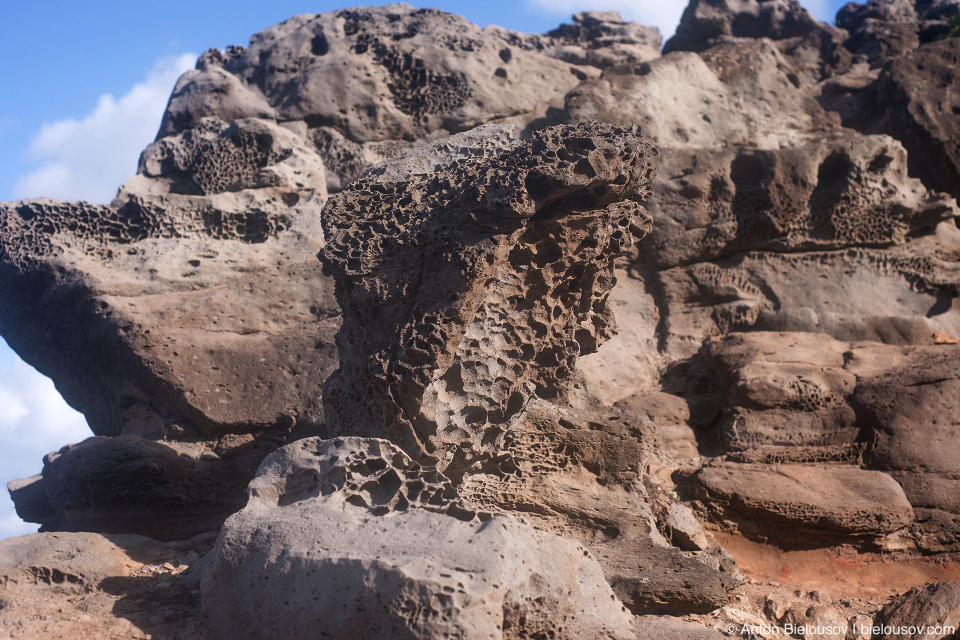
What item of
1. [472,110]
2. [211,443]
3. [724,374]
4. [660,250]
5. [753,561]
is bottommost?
[753,561]

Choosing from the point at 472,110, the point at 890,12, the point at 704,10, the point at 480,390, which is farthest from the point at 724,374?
the point at 890,12

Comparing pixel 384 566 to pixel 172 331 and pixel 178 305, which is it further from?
pixel 178 305

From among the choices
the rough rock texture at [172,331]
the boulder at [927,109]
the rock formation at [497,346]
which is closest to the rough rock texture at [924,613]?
the rock formation at [497,346]

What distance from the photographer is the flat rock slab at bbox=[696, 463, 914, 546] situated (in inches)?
209

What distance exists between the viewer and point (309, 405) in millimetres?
5871

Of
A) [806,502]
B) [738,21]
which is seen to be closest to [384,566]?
[806,502]

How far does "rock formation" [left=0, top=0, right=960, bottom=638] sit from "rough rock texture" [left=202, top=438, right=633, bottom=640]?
0.05 feet

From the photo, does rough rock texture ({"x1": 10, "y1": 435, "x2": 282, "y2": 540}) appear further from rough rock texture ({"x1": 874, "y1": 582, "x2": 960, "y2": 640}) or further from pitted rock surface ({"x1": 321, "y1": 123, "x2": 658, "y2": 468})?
rough rock texture ({"x1": 874, "y1": 582, "x2": 960, "y2": 640})

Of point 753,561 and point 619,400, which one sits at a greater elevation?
point 619,400

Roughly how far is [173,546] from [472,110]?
265 inches

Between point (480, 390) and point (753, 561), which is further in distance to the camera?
point (753, 561)

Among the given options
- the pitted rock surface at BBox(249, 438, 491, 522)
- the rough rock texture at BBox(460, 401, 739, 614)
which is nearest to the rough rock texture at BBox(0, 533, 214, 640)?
the pitted rock surface at BBox(249, 438, 491, 522)

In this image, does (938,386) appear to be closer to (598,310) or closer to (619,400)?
(619,400)

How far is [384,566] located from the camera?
A: 2547mm
